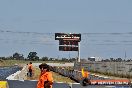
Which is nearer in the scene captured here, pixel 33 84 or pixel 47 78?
pixel 47 78

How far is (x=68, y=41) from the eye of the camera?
93125mm

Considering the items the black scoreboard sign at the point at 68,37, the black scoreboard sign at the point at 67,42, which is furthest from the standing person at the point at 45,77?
the black scoreboard sign at the point at 68,37

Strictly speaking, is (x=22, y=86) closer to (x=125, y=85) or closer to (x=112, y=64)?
(x=125, y=85)

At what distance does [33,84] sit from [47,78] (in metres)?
8.20

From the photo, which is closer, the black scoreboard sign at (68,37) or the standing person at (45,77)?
the standing person at (45,77)

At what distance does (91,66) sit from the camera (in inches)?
3051

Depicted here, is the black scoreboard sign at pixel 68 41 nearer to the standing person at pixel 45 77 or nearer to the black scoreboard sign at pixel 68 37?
the black scoreboard sign at pixel 68 37

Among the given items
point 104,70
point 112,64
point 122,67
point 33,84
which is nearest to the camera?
point 33,84

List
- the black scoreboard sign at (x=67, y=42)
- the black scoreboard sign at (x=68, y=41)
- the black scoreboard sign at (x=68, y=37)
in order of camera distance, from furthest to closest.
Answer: the black scoreboard sign at (x=68, y=37) → the black scoreboard sign at (x=67, y=42) → the black scoreboard sign at (x=68, y=41)

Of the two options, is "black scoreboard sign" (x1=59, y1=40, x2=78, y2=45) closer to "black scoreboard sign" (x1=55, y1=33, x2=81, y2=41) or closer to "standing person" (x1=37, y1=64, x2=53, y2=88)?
"black scoreboard sign" (x1=55, y1=33, x2=81, y2=41)

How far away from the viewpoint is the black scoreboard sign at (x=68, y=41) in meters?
91.9

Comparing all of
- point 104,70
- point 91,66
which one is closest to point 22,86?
point 104,70

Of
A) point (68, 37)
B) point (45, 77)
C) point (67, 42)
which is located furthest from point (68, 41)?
point (45, 77)

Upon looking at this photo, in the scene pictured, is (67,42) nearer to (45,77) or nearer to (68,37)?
(68,37)
